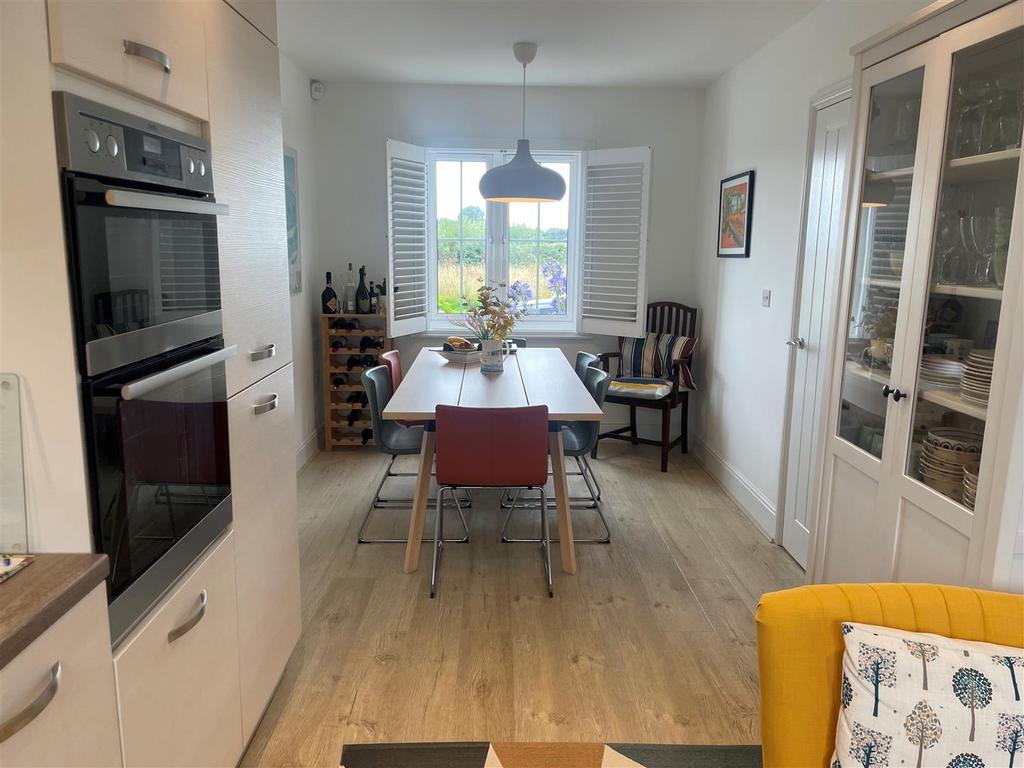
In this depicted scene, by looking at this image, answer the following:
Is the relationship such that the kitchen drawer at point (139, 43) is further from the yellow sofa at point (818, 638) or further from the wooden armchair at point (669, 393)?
the wooden armchair at point (669, 393)

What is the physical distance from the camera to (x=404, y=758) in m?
2.05

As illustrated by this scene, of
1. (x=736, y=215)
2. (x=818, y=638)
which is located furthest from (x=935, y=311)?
(x=736, y=215)

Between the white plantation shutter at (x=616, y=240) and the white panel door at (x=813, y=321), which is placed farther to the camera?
the white plantation shutter at (x=616, y=240)

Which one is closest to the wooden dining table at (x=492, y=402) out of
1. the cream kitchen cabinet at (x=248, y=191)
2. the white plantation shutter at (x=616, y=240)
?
the cream kitchen cabinet at (x=248, y=191)

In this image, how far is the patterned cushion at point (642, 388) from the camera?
15.4ft

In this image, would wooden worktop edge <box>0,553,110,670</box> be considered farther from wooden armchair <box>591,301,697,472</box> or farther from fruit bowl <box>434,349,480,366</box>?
wooden armchair <box>591,301,697,472</box>

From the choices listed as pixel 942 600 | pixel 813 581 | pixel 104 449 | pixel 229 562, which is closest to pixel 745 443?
pixel 813 581

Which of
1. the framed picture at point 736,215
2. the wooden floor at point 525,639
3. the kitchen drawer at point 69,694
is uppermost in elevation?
the framed picture at point 736,215

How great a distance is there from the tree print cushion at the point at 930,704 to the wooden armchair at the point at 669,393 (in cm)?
329

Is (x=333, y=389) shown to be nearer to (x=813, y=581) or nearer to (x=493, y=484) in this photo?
(x=493, y=484)

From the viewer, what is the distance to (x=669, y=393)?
473 centimetres

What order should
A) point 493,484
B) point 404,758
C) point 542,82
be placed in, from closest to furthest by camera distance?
point 404,758
point 493,484
point 542,82

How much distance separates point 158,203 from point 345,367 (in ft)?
12.3

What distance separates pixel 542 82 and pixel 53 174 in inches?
172
